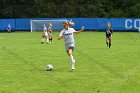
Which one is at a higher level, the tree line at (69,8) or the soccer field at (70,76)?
the tree line at (69,8)

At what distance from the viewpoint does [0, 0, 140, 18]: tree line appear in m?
81.8

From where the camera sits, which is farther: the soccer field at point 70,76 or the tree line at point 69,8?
the tree line at point 69,8

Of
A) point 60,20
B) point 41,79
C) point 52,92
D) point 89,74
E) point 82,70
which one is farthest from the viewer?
point 60,20

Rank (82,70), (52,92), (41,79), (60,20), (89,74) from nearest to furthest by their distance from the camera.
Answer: (52,92), (41,79), (89,74), (82,70), (60,20)

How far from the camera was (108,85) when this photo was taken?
15.6 metres

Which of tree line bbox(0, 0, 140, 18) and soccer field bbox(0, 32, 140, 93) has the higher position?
tree line bbox(0, 0, 140, 18)

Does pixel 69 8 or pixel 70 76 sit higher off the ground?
pixel 69 8

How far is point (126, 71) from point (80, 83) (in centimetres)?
394

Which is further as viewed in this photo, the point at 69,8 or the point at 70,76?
the point at 69,8

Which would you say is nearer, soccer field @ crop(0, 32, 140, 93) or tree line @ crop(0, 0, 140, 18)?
soccer field @ crop(0, 32, 140, 93)

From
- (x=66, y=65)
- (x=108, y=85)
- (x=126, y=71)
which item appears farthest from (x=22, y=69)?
(x=108, y=85)

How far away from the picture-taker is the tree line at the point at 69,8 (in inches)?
3219

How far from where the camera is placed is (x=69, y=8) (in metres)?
82.0

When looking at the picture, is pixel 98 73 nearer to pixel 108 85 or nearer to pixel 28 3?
pixel 108 85
